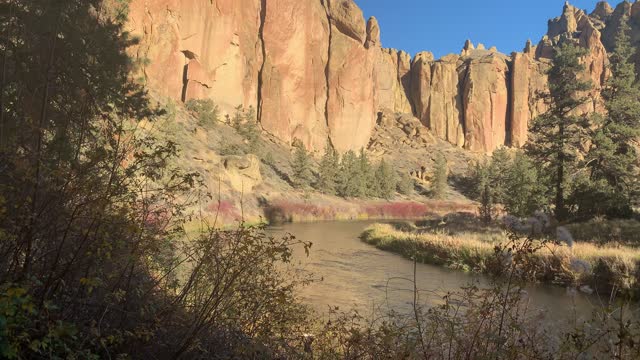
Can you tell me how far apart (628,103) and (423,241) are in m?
15.5

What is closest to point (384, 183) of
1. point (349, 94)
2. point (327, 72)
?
point (349, 94)

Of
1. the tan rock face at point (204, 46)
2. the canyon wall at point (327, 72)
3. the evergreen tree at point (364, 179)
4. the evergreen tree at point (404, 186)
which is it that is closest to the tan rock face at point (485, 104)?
the canyon wall at point (327, 72)

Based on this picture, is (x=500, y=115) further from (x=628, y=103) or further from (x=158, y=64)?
(x=628, y=103)

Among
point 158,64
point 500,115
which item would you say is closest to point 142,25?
point 158,64

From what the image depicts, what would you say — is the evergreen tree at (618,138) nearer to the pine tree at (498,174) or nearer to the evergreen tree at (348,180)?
→ the pine tree at (498,174)

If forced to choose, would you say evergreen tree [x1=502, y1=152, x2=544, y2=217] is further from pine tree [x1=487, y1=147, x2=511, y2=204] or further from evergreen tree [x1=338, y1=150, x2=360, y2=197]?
evergreen tree [x1=338, y1=150, x2=360, y2=197]

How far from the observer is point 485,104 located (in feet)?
388

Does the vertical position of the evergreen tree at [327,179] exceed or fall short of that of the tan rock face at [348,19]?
it falls short

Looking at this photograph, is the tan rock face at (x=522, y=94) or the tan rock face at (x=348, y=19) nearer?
the tan rock face at (x=348, y=19)

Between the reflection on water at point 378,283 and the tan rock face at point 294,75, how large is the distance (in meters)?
59.4

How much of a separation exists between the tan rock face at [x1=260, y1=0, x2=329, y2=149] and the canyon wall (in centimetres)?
19

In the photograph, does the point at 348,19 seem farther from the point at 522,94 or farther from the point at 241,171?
the point at 241,171

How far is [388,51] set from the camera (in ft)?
423

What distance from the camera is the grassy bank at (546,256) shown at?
44.7ft
